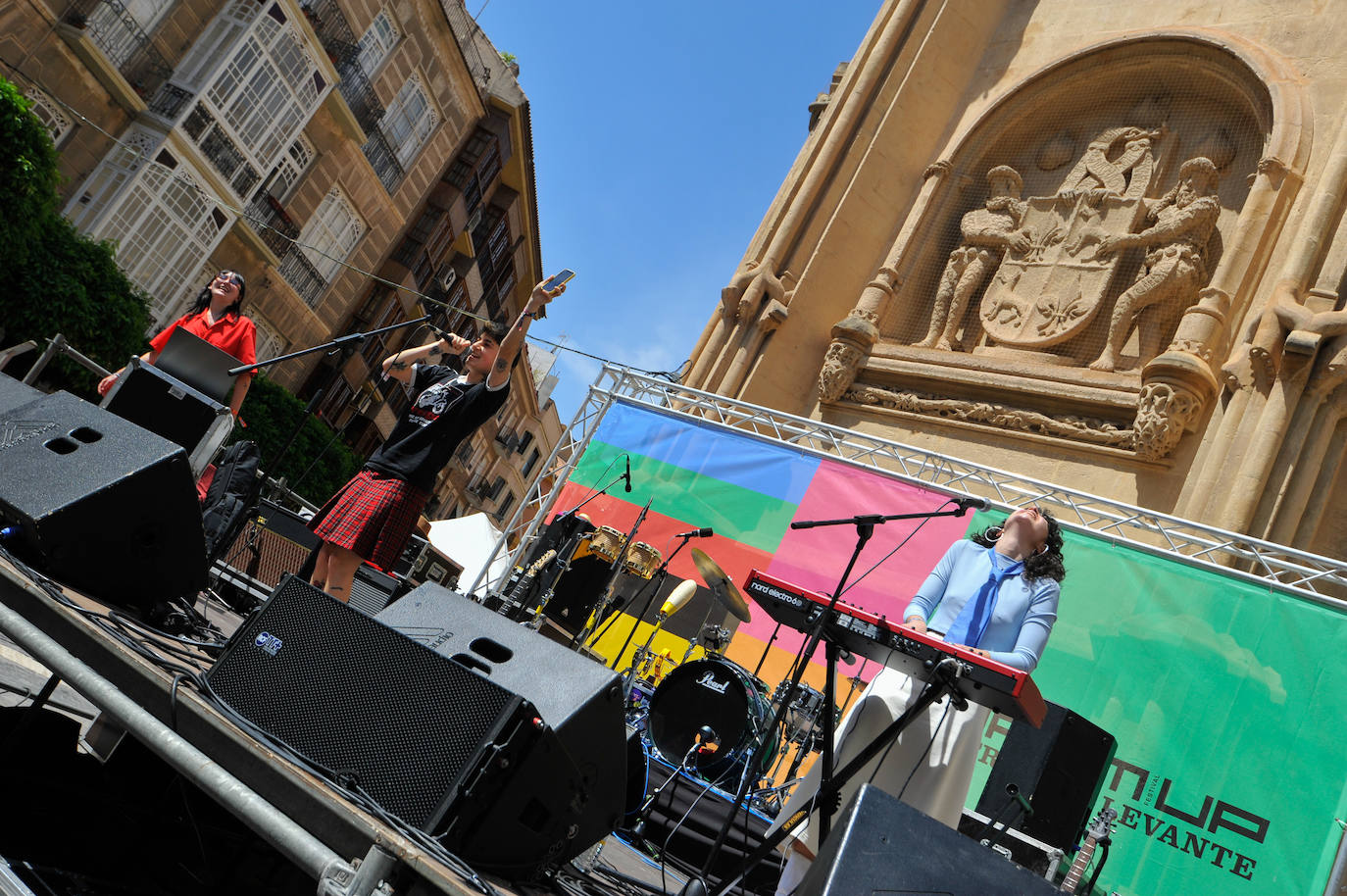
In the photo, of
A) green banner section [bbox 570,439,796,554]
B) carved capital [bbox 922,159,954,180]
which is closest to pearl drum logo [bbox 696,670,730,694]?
green banner section [bbox 570,439,796,554]

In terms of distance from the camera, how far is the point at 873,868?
1.74 meters

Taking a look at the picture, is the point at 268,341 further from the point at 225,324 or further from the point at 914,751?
the point at 914,751

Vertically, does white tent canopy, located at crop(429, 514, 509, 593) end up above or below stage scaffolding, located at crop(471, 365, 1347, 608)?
below

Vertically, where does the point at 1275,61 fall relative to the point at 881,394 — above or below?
above

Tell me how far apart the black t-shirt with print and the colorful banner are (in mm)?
1957

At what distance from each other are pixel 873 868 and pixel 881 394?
9570 millimetres

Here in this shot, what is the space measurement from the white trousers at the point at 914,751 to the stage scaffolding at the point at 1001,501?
133 inches

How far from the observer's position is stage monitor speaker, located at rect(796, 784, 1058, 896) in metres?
1.74

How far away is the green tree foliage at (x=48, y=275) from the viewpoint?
11586 millimetres

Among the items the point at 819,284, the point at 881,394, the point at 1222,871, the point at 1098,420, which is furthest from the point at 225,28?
the point at 1222,871

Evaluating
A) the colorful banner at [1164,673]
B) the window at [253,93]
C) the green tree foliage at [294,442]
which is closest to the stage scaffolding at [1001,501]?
the colorful banner at [1164,673]

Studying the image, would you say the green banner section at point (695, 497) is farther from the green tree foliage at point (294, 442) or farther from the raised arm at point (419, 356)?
the green tree foliage at point (294, 442)

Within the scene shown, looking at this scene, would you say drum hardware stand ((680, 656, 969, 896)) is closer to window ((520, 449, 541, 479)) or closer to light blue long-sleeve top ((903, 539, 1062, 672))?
light blue long-sleeve top ((903, 539, 1062, 672))

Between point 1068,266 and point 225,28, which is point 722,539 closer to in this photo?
point 1068,266
